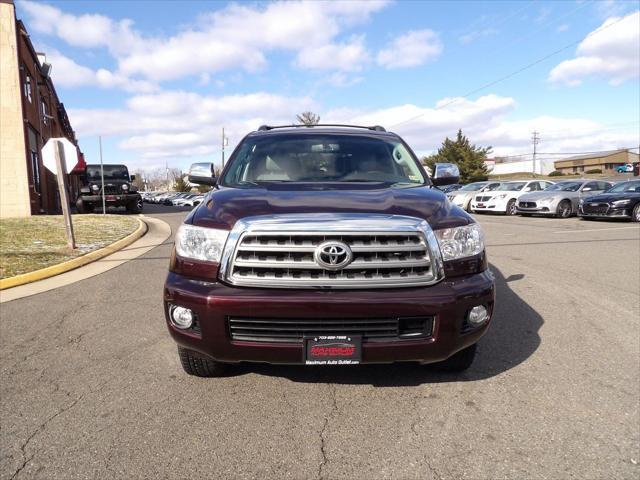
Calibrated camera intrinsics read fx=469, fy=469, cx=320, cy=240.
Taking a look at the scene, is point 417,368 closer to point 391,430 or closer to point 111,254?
point 391,430

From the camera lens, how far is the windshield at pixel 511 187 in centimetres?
2031

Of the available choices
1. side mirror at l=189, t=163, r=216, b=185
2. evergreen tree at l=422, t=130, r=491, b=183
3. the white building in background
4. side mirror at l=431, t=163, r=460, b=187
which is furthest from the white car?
the white building in background

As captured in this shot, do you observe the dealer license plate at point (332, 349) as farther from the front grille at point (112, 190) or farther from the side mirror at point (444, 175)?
the front grille at point (112, 190)

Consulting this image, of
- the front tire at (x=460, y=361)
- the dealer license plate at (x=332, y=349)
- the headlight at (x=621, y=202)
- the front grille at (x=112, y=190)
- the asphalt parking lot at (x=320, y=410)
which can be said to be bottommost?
the asphalt parking lot at (x=320, y=410)

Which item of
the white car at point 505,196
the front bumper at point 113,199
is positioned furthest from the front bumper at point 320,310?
the front bumper at point 113,199

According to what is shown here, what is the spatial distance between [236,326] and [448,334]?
1.19 metres

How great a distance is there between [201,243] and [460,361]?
73.8 inches

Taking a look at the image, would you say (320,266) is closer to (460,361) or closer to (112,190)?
(460,361)

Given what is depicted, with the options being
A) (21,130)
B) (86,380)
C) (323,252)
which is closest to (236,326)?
(323,252)

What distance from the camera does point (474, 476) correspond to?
2201 millimetres

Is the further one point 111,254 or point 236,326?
point 111,254

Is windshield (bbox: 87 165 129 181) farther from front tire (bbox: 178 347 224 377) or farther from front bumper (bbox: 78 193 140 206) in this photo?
A: front tire (bbox: 178 347 224 377)

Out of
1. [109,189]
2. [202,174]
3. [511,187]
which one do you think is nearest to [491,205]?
[511,187]

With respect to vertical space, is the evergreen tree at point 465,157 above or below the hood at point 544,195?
above
